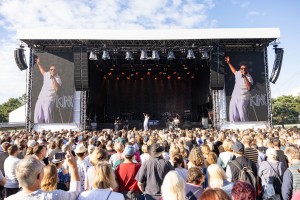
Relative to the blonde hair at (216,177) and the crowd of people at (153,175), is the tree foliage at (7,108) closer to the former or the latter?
the crowd of people at (153,175)

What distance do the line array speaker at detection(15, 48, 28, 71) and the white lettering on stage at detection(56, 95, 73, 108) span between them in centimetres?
333

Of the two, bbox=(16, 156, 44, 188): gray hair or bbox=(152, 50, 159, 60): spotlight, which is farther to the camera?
bbox=(152, 50, 159, 60): spotlight

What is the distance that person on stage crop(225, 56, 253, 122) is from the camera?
1961cm

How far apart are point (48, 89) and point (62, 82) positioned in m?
1.13

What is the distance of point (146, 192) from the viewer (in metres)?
3.85

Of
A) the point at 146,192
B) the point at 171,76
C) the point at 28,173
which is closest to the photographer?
the point at 28,173

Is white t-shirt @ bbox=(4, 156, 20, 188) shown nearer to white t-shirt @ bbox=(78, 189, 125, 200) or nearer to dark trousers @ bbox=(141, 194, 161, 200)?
dark trousers @ bbox=(141, 194, 161, 200)

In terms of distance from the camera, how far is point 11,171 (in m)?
4.66

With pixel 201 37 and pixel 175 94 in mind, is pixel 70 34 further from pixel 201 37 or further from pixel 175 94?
pixel 175 94

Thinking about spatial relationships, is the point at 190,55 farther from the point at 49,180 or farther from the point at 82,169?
the point at 49,180

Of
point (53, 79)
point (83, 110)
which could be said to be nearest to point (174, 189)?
point (83, 110)

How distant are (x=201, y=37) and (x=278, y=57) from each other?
5996 mm

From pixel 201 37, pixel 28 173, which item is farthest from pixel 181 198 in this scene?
pixel 201 37

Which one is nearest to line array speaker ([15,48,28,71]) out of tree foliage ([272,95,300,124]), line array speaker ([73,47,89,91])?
line array speaker ([73,47,89,91])
